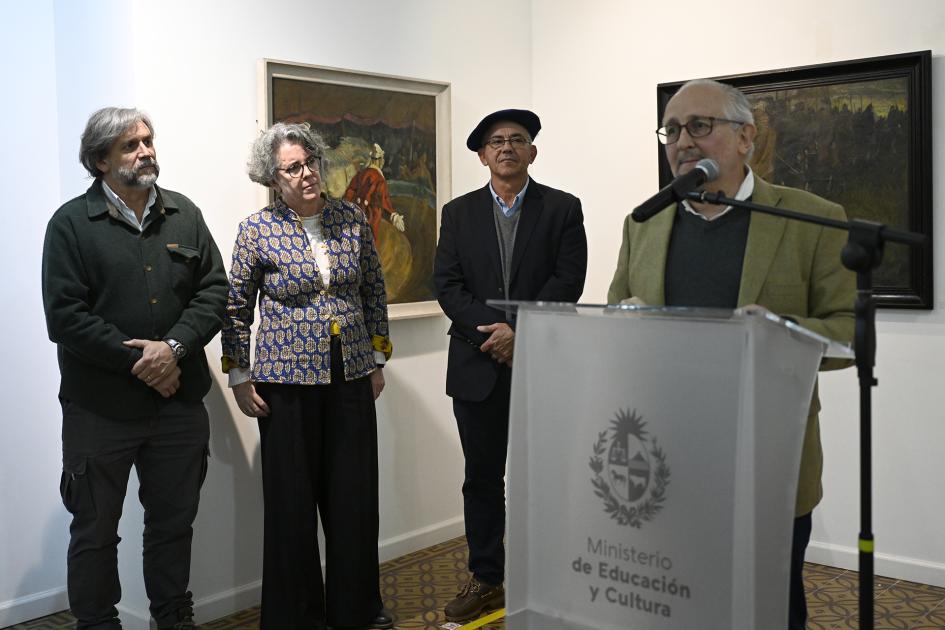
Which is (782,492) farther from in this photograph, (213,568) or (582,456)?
(213,568)

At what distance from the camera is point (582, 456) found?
6.15 ft

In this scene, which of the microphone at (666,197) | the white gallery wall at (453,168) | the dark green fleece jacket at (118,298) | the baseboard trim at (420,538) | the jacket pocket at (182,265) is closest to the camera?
the microphone at (666,197)

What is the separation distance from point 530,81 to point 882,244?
151 inches

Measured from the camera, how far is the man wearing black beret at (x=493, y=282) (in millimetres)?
3695

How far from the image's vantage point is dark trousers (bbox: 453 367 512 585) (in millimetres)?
3729

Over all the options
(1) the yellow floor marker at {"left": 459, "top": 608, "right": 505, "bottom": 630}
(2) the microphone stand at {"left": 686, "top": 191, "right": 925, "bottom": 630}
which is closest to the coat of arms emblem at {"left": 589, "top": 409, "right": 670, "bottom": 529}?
(2) the microphone stand at {"left": 686, "top": 191, "right": 925, "bottom": 630}

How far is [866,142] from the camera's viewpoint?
4.16 meters

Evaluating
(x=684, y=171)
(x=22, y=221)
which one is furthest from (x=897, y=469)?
(x=22, y=221)

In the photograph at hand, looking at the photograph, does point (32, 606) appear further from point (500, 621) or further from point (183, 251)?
point (500, 621)

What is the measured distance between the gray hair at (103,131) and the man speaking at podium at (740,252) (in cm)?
187

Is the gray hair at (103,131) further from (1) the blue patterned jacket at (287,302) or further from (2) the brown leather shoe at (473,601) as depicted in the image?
(2) the brown leather shoe at (473,601)

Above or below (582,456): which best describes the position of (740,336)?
above

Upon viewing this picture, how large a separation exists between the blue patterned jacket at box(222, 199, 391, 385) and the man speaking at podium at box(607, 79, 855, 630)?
135 cm

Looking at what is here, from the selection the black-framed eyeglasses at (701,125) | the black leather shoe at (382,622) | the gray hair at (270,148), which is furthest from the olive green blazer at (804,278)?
the black leather shoe at (382,622)
